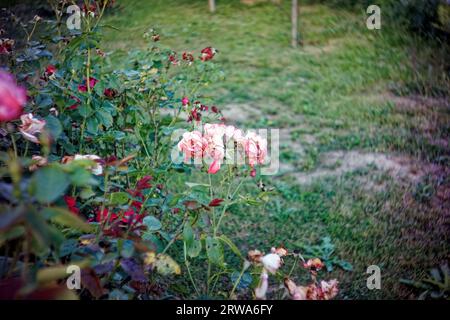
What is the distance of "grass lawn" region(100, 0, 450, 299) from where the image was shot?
2318mm

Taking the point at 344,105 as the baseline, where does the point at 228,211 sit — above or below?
below

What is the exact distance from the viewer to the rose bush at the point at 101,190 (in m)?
0.80

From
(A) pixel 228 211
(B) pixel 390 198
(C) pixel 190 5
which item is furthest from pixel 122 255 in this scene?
(C) pixel 190 5

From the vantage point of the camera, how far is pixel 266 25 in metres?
5.75

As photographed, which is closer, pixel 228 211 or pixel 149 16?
pixel 228 211

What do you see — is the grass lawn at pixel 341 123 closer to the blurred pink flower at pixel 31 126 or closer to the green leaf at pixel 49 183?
the blurred pink flower at pixel 31 126

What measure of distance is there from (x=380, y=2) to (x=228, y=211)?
160 inches

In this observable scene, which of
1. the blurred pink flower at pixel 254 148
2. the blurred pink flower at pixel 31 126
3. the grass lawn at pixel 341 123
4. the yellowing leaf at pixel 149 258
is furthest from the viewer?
the grass lawn at pixel 341 123

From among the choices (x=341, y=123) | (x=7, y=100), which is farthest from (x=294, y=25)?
(x=7, y=100)

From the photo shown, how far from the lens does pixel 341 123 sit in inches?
137

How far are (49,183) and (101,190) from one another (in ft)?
2.36

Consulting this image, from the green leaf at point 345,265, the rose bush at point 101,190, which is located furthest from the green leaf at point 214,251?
the green leaf at point 345,265

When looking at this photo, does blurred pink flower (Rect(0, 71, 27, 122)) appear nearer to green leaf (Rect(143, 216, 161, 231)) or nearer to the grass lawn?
green leaf (Rect(143, 216, 161, 231))
